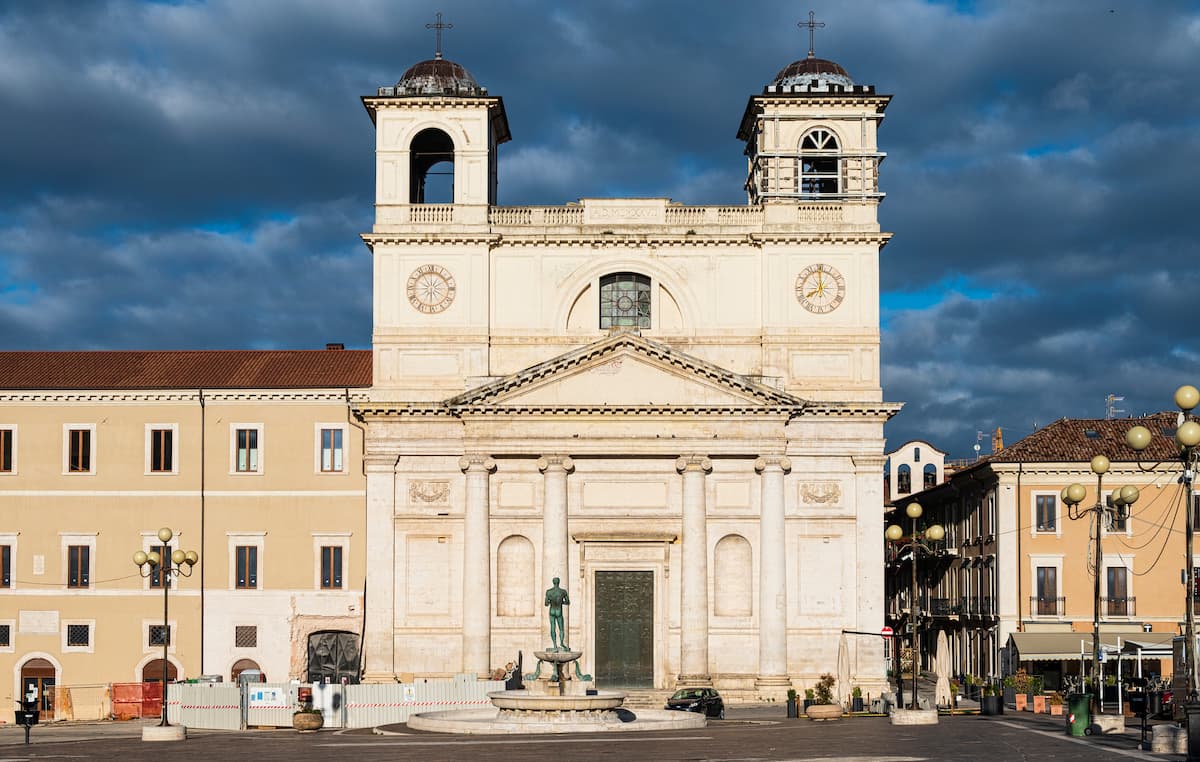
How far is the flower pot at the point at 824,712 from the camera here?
175ft

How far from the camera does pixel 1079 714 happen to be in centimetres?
4228

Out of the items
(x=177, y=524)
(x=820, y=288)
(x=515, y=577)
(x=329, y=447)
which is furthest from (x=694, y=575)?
(x=177, y=524)

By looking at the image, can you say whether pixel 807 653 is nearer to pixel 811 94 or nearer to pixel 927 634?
pixel 811 94

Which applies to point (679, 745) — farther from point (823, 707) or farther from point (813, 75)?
point (813, 75)

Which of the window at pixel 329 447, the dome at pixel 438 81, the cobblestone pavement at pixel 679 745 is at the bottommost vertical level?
the cobblestone pavement at pixel 679 745

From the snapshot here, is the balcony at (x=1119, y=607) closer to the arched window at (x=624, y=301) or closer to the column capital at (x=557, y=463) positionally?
the arched window at (x=624, y=301)

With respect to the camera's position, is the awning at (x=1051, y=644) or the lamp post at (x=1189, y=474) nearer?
the lamp post at (x=1189, y=474)

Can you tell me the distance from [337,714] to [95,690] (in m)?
16.5

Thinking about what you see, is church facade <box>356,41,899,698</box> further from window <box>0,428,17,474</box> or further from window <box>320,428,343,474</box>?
window <box>0,428,17,474</box>

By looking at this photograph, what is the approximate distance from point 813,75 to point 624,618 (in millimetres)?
22227

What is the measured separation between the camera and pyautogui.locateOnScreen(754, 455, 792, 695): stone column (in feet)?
202

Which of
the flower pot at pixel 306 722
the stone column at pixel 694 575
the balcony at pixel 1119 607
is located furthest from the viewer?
the balcony at pixel 1119 607

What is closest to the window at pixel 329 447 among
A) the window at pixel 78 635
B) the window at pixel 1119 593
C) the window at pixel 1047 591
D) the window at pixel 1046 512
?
the window at pixel 78 635

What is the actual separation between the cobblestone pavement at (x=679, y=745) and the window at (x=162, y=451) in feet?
54.4
